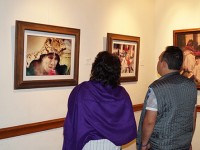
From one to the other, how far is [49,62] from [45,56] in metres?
0.07

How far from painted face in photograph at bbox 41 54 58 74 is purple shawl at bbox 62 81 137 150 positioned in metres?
0.63

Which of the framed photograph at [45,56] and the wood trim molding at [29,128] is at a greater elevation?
the framed photograph at [45,56]

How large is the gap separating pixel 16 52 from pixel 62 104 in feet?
2.44

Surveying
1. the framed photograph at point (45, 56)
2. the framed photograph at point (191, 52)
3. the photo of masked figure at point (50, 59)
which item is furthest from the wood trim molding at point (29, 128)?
the framed photograph at point (191, 52)

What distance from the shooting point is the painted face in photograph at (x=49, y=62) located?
2350 mm

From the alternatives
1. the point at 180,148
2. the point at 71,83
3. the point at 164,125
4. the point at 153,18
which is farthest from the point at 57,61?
the point at 153,18

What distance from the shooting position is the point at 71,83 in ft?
8.53

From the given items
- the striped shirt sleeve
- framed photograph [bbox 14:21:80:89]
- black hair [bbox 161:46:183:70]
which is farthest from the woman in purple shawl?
framed photograph [bbox 14:21:80:89]

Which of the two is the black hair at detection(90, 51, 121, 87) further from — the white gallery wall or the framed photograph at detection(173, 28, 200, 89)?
the framed photograph at detection(173, 28, 200, 89)

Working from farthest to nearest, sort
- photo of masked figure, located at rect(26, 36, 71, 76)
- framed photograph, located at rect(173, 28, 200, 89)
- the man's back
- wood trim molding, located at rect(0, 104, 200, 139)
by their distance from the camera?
framed photograph, located at rect(173, 28, 200, 89), photo of masked figure, located at rect(26, 36, 71, 76), wood trim molding, located at rect(0, 104, 200, 139), the man's back

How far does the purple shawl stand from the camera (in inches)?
69.8

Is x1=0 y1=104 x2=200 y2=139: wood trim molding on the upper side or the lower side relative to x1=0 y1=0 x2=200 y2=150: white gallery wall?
lower

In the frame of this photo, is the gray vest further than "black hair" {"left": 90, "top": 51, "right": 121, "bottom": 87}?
Yes

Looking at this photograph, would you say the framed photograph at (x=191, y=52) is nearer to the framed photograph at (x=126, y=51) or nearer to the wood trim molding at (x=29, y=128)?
the framed photograph at (x=126, y=51)
